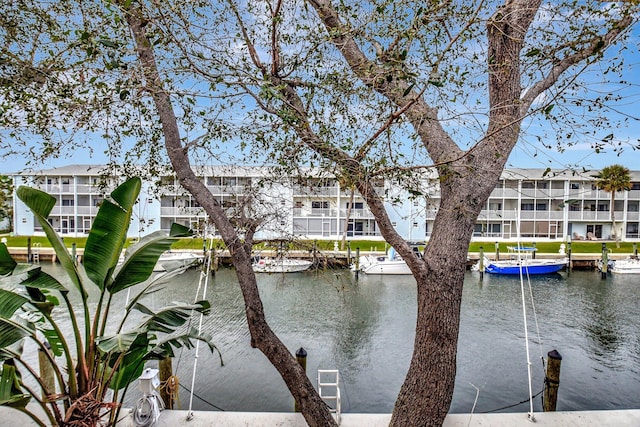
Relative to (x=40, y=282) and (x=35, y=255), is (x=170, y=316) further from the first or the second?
(x=35, y=255)

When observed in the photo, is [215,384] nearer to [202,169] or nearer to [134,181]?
[202,169]

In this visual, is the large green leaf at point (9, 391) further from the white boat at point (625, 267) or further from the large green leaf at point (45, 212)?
the white boat at point (625, 267)

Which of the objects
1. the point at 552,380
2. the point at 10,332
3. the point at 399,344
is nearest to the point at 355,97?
the point at 10,332

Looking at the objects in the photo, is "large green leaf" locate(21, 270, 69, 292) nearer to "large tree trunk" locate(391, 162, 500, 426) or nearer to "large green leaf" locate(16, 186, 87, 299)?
"large green leaf" locate(16, 186, 87, 299)

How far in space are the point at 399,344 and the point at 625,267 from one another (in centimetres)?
1378


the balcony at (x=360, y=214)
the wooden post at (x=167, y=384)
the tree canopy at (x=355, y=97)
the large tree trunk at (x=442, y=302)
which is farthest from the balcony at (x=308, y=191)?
the balcony at (x=360, y=214)

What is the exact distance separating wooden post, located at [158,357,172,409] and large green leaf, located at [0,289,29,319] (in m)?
2.69

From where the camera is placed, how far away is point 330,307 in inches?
437

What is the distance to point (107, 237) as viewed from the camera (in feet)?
8.62

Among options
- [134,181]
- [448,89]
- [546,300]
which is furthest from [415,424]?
[546,300]

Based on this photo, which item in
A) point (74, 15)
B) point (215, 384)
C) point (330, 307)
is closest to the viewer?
point (74, 15)

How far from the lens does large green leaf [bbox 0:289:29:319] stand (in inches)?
94.1

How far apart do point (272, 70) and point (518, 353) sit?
7921mm

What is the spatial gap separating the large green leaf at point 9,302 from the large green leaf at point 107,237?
0.40 m
